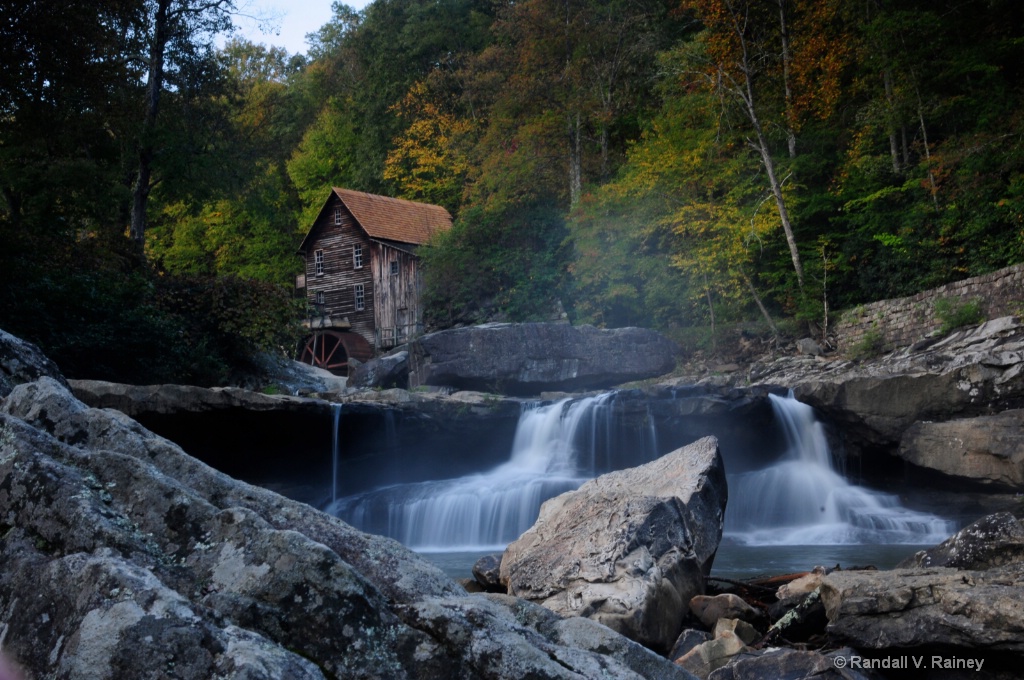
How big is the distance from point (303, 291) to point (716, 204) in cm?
2575

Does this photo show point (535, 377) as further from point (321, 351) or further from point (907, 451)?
point (321, 351)

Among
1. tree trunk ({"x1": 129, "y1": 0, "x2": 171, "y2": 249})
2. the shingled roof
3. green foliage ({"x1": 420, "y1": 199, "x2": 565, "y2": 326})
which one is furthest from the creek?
the shingled roof

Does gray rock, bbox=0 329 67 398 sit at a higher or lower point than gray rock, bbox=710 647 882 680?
higher

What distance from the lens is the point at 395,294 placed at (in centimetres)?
3859

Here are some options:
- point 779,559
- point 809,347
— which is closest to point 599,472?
point 779,559

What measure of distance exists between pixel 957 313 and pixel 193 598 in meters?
18.9

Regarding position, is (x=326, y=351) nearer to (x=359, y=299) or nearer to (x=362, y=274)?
(x=359, y=299)

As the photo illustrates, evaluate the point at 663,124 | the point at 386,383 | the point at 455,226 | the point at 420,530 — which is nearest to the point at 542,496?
the point at 420,530

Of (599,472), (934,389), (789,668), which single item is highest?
(934,389)

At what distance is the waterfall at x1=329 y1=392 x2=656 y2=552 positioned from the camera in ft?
47.9

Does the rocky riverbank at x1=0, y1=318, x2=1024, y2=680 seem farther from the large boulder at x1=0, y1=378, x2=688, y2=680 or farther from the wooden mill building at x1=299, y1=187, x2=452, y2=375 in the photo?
the wooden mill building at x1=299, y1=187, x2=452, y2=375

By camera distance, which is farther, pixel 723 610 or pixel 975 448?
pixel 975 448

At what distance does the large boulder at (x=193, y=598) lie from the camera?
1626 mm

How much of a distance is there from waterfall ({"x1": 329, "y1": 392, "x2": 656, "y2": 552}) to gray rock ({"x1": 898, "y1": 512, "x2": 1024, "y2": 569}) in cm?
884
